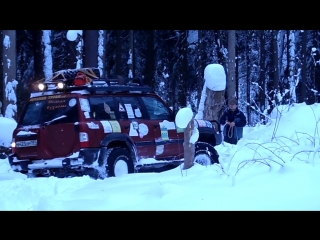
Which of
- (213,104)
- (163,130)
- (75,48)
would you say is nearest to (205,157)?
(163,130)

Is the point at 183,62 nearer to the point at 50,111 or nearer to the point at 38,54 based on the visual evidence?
the point at 38,54

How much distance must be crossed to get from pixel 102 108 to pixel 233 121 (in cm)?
414

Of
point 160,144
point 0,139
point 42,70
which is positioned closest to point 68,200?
point 160,144

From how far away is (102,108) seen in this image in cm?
891

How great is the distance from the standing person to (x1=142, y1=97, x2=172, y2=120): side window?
245 cm

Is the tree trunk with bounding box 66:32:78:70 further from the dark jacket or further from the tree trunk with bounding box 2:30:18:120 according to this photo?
the dark jacket

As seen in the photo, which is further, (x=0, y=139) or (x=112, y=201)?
(x=0, y=139)

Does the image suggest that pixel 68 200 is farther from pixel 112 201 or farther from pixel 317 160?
pixel 317 160

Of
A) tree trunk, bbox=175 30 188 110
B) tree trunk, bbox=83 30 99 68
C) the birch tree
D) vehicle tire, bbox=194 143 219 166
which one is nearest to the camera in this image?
vehicle tire, bbox=194 143 219 166

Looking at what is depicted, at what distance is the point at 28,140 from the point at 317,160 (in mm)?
4864

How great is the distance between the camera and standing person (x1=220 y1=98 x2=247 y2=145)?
39.4 ft

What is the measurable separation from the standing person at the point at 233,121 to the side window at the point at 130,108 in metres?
3.14

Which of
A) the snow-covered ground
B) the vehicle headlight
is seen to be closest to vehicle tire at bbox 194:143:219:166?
the snow-covered ground

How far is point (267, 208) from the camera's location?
15.4 ft
